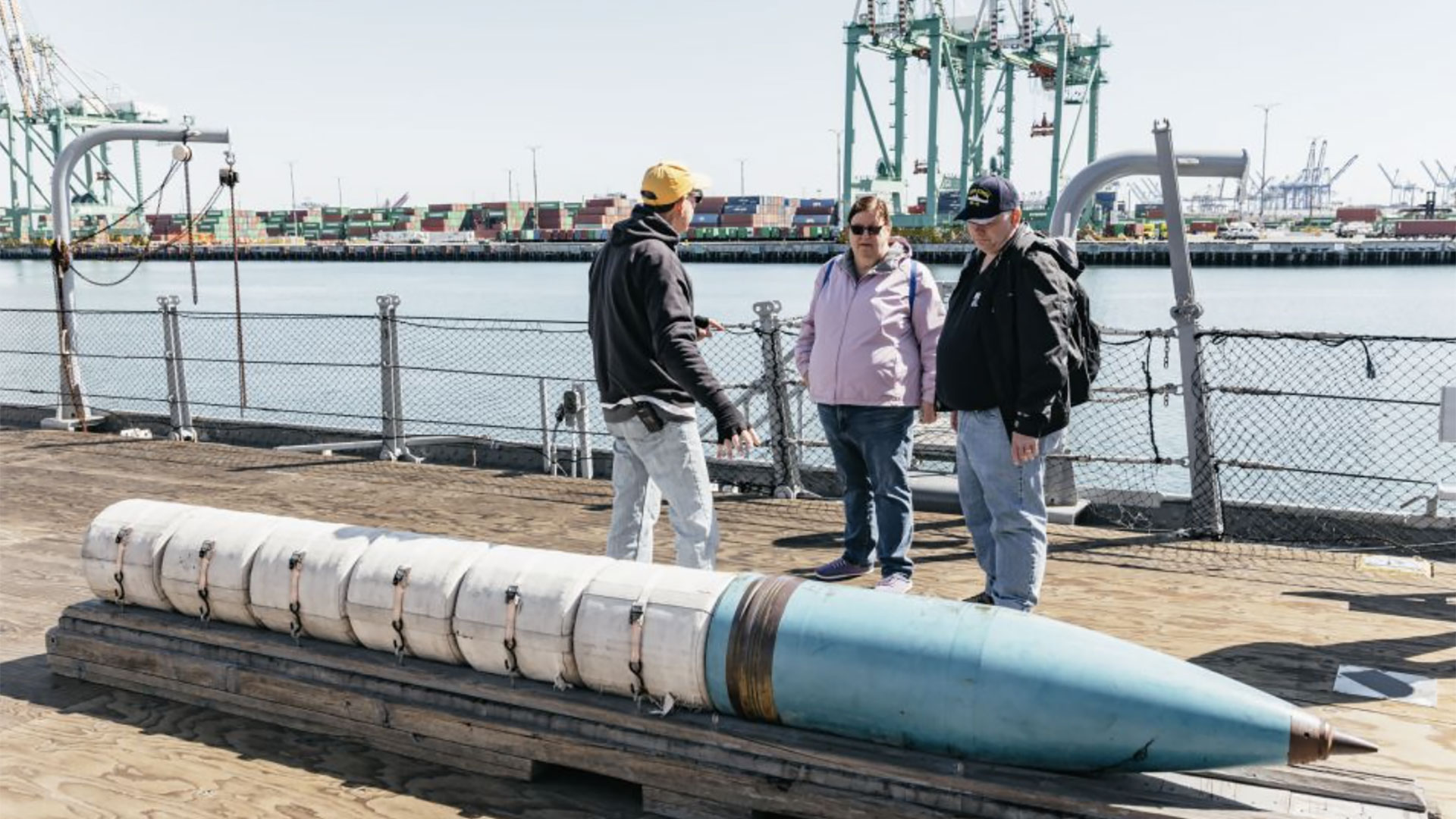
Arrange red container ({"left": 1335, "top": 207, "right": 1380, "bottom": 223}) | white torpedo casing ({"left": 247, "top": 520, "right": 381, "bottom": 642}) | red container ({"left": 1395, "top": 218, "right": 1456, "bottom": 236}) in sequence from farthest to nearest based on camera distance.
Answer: red container ({"left": 1335, "top": 207, "right": 1380, "bottom": 223})
red container ({"left": 1395, "top": 218, "right": 1456, "bottom": 236})
white torpedo casing ({"left": 247, "top": 520, "right": 381, "bottom": 642})

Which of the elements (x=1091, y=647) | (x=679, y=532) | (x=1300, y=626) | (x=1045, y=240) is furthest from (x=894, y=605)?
(x=1300, y=626)

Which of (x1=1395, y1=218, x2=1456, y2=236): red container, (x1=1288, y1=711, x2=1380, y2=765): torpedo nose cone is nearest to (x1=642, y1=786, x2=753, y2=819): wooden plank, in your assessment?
(x1=1288, y1=711, x2=1380, y2=765): torpedo nose cone

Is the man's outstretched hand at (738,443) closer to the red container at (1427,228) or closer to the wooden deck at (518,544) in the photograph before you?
the wooden deck at (518,544)

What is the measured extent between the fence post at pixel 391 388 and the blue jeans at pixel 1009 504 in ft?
17.6

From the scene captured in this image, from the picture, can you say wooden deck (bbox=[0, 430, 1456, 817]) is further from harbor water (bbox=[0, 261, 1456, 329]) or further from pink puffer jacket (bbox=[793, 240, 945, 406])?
harbor water (bbox=[0, 261, 1456, 329])

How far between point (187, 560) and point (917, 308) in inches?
118

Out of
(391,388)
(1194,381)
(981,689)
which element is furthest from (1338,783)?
(391,388)

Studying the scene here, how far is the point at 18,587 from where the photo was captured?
5824 millimetres

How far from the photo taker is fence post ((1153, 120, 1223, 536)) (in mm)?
6355

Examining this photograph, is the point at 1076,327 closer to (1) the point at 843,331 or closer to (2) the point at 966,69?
(1) the point at 843,331

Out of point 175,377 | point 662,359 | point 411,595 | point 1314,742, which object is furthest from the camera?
point 175,377

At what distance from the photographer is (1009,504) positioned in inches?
175

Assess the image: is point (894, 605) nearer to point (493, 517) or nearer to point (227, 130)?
point (493, 517)

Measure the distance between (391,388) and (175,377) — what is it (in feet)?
7.67
